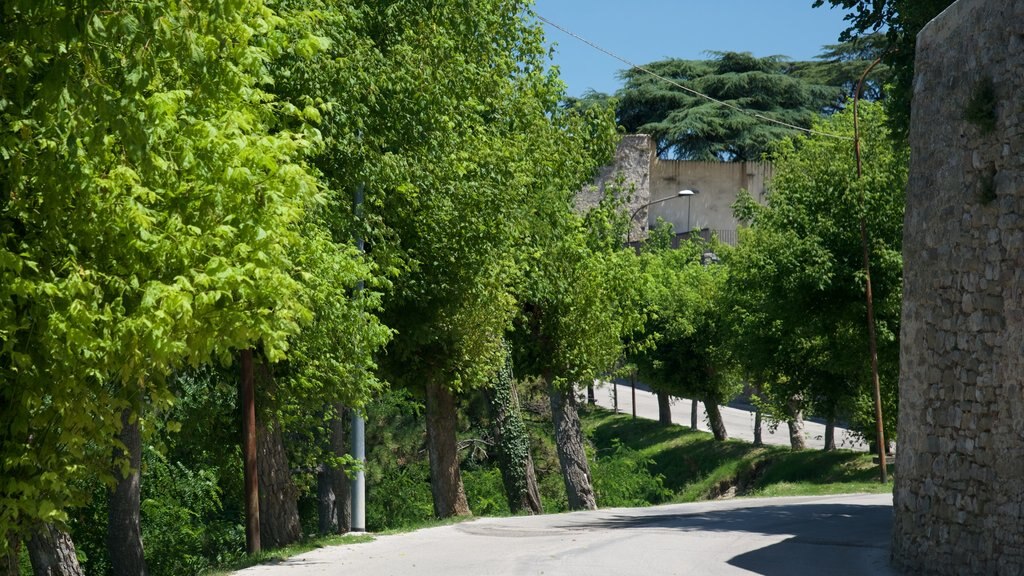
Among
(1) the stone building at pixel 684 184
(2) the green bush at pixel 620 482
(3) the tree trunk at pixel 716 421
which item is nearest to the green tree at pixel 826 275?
(2) the green bush at pixel 620 482

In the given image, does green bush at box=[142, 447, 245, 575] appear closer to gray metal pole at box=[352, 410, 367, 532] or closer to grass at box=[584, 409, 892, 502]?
gray metal pole at box=[352, 410, 367, 532]

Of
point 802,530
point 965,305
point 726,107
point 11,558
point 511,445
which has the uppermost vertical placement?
point 726,107

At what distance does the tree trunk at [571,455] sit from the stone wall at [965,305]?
14.6 meters

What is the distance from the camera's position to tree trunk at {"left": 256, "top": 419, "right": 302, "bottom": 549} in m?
16.5

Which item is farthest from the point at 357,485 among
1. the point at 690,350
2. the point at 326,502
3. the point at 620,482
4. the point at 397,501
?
the point at 690,350

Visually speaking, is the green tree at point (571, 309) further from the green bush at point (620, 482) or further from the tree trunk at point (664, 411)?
the tree trunk at point (664, 411)

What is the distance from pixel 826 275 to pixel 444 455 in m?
10.8

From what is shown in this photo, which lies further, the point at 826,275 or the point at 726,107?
the point at 726,107

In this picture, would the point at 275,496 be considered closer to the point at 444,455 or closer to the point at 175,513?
the point at 444,455

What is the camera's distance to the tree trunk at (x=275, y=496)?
16.5m

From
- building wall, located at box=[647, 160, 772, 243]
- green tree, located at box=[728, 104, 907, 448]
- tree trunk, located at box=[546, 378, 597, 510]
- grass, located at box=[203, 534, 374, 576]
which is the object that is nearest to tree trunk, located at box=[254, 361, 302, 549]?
grass, located at box=[203, 534, 374, 576]

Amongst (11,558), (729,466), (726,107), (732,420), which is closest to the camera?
(11,558)

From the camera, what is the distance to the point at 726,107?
5697 centimetres

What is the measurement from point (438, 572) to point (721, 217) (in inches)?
2033
